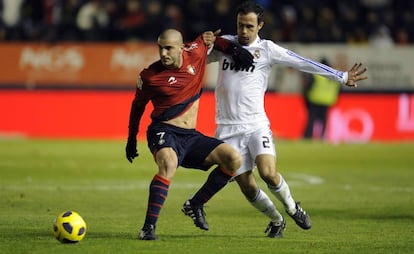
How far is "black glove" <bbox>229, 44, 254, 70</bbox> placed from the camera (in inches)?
416

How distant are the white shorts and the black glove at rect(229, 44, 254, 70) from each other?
2.04 ft

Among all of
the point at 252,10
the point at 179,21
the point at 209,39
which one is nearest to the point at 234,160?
the point at 209,39

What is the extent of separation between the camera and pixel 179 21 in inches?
1081

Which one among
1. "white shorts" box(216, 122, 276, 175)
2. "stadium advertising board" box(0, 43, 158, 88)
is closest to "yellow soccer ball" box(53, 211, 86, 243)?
"white shorts" box(216, 122, 276, 175)

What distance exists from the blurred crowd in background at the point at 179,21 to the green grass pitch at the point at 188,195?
3.31 meters

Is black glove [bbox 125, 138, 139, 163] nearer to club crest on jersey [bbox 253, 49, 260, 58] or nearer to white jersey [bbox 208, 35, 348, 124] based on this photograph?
white jersey [bbox 208, 35, 348, 124]

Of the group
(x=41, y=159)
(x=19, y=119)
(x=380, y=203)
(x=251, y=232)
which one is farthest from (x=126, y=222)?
(x=19, y=119)

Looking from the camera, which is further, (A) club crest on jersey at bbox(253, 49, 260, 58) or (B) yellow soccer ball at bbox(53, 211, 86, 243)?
(A) club crest on jersey at bbox(253, 49, 260, 58)

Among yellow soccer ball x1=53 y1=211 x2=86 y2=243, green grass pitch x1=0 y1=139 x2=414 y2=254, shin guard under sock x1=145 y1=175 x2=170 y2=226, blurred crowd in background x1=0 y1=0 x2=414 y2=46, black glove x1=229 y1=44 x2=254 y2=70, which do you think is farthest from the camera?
blurred crowd in background x1=0 y1=0 x2=414 y2=46

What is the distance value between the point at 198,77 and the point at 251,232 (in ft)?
6.00

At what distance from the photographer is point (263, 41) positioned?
425 inches

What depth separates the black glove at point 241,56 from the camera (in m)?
10.6

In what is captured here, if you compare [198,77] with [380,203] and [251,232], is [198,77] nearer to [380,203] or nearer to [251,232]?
[251,232]

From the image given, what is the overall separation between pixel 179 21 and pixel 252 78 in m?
17.0
